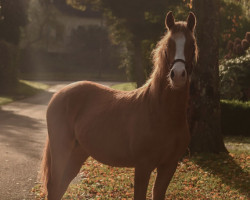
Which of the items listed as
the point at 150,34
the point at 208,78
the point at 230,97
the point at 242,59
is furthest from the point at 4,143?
the point at 150,34

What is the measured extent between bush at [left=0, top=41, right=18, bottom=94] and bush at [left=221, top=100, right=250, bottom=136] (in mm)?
18016

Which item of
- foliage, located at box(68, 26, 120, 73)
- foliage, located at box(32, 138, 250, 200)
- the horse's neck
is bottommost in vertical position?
foliage, located at box(32, 138, 250, 200)

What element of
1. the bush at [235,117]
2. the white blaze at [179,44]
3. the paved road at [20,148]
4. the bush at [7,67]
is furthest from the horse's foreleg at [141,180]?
the bush at [7,67]

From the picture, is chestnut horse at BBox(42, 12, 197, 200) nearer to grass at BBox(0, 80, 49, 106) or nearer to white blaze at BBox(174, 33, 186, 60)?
white blaze at BBox(174, 33, 186, 60)

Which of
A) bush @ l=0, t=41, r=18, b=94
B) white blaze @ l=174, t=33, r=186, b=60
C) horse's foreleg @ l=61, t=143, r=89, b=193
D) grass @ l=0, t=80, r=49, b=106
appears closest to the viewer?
white blaze @ l=174, t=33, r=186, b=60

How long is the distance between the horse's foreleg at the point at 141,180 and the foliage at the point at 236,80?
13.3 metres

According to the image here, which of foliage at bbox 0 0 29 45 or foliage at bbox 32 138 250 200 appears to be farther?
foliage at bbox 0 0 29 45

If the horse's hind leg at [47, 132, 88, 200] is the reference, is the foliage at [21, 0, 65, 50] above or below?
above

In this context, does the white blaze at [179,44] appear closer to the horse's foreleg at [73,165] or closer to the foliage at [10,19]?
the horse's foreleg at [73,165]

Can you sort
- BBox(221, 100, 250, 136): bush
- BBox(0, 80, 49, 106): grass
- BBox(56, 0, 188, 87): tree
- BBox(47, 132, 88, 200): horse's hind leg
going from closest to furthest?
BBox(47, 132, 88, 200): horse's hind leg → BBox(221, 100, 250, 136): bush → BBox(0, 80, 49, 106): grass → BBox(56, 0, 188, 87): tree

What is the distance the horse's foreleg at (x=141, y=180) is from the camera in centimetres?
412

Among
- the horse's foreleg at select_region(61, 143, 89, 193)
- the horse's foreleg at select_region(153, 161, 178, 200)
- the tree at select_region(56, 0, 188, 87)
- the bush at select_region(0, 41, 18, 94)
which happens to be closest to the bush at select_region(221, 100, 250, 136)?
the horse's foreleg at select_region(61, 143, 89, 193)

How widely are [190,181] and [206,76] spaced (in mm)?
2756

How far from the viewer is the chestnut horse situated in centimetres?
397
